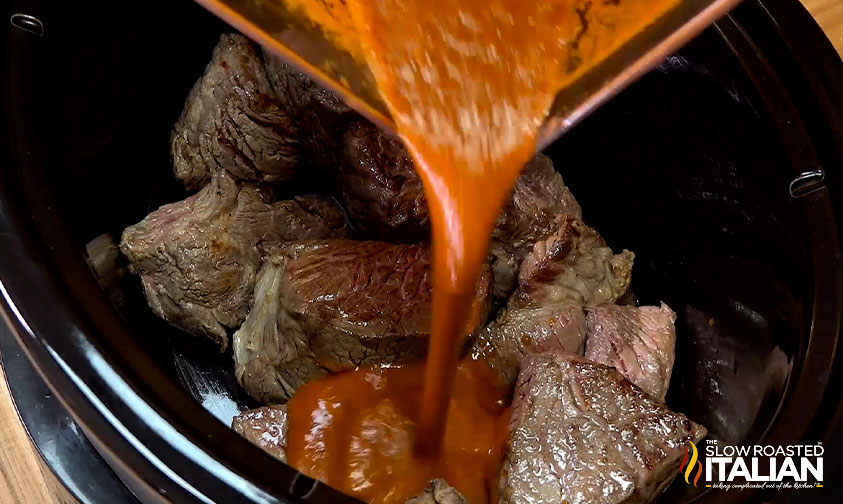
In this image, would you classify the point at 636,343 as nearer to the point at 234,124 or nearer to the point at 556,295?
the point at 556,295

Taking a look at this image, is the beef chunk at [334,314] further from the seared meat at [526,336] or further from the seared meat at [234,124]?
the seared meat at [234,124]

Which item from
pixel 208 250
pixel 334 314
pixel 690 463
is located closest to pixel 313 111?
pixel 208 250

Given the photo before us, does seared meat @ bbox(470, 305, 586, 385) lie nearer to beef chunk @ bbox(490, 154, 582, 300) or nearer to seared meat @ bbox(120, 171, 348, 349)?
beef chunk @ bbox(490, 154, 582, 300)

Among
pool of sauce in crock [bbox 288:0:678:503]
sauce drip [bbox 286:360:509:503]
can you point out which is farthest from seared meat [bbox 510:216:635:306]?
pool of sauce in crock [bbox 288:0:678:503]

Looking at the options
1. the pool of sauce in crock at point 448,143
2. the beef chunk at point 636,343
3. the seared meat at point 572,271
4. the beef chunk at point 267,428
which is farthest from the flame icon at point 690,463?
the beef chunk at point 267,428

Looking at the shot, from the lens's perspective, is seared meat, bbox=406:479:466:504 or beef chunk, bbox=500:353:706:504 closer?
seared meat, bbox=406:479:466:504
